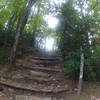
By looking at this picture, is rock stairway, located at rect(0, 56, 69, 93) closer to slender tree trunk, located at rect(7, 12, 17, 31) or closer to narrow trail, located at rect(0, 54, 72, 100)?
narrow trail, located at rect(0, 54, 72, 100)

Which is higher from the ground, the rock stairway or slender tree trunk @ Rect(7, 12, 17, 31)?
slender tree trunk @ Rect(7, 12, 17, 31)

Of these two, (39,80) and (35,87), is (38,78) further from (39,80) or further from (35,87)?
(35,87)

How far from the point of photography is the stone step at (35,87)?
5961mm

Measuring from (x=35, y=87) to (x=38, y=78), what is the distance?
70 centimetres

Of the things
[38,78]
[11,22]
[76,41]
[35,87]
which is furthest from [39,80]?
[11,22]

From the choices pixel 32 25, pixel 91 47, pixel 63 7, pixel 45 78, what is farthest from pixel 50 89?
pixel 32 25

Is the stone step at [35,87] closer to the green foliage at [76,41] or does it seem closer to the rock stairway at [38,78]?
the rock stairway at [38,78]

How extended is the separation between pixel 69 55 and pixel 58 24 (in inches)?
48.7

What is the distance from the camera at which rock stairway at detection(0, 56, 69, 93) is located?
6105mm

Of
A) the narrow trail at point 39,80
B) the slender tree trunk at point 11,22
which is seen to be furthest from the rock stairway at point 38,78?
the slender tree trunk at point 11,22

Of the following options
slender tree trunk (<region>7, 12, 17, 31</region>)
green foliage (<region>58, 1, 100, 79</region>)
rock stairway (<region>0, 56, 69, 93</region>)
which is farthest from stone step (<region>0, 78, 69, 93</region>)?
slender tree trunk (<region>7, 12, 17, 31</region>)

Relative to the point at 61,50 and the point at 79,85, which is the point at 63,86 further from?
the point at 61,50

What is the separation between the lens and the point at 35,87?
6.22 m

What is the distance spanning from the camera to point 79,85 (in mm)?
5844
